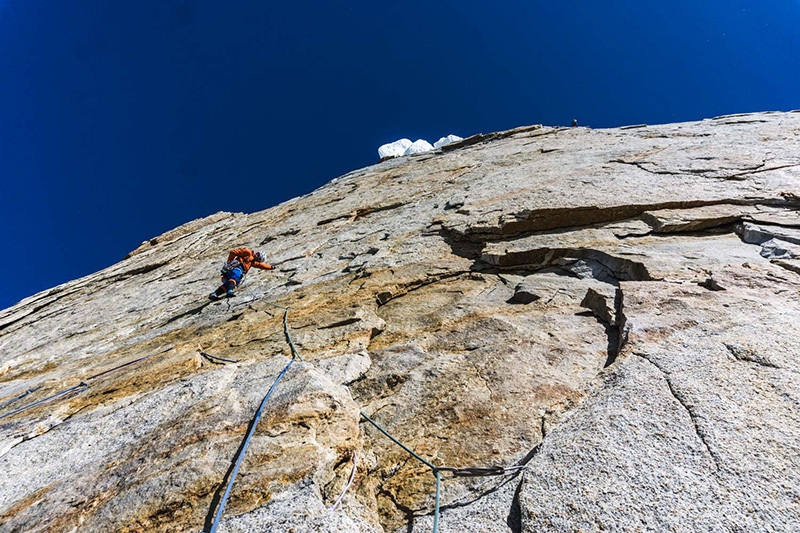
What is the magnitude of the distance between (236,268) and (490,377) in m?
7.02

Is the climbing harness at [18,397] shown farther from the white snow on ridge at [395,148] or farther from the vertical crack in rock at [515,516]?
the white snow on ridge at [395,148]

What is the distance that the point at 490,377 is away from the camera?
407 centimetres

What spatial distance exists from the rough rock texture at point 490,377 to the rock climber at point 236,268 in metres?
0.55

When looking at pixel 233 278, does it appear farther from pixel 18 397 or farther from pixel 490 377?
pixel 490 377

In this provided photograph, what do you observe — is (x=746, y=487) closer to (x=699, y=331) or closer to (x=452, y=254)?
(x=699, y=331)

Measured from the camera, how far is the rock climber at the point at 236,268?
875 cm

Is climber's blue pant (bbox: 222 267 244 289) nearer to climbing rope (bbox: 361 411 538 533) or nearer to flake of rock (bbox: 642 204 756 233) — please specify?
climbing rope (bbox: 361 411 538 533)

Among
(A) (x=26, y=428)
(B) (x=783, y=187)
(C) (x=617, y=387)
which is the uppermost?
(B) (x=783, y=187)

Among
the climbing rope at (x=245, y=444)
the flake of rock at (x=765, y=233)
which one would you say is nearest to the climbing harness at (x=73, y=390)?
the climbing rope at (x=245, y=444)

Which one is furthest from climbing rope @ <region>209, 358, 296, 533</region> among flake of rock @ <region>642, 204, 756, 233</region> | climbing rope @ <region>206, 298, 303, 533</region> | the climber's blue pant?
flake of rock @ <region>642, 204, 756, 233</region>

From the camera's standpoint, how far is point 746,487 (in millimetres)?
2404

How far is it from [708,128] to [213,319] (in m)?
13.1

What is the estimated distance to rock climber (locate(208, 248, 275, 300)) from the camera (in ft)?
28.7

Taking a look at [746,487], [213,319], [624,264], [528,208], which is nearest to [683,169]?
[528,208]
